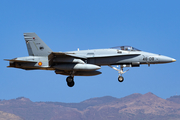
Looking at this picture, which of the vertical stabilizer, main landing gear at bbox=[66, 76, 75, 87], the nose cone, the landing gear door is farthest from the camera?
the vertical stabilizer

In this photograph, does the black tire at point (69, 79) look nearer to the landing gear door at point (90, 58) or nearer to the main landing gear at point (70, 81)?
the main landing gear at point (70, 81)

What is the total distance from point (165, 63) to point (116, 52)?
195 inches

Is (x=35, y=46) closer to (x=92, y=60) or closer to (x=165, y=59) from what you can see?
(x=92, y=60)

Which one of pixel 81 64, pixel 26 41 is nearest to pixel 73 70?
pixel 81 64

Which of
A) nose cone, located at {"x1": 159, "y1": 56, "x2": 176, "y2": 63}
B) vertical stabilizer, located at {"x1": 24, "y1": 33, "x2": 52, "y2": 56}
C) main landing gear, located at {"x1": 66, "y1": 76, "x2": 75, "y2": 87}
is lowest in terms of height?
main landing gear, located at {"x1": 66, "y1": 76, "x2": 75, "y2": 87}

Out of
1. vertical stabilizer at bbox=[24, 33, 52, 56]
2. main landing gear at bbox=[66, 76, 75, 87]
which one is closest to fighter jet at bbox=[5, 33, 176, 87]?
main landing gear at bbox=[66, 76, 75, 87]

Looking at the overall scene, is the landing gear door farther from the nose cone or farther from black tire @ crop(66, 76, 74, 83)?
the nose cone

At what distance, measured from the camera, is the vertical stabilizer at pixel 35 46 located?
104ft

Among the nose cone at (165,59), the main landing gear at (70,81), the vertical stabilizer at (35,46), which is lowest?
the main landing gear at (70,81)

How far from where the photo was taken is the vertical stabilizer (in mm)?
31681

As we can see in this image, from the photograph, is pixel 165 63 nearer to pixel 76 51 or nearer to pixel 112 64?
pixel 112 64

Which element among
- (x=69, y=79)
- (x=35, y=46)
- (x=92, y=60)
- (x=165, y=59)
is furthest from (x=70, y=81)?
(x=165, y=59)

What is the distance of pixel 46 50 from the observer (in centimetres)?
3178

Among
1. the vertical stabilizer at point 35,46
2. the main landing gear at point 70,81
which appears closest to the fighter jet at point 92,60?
the main landing gear at point 70,81
